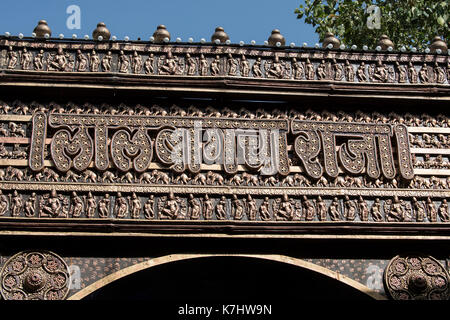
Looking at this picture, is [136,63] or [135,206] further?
[136,63]

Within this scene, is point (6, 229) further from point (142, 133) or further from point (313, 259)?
point (313, 259)

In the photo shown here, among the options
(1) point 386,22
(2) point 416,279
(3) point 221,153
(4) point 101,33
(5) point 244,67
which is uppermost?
(1) point 386,22

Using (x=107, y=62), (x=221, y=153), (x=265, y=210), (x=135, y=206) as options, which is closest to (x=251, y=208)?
(x=265, y=210)

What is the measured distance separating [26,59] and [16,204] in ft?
5.84

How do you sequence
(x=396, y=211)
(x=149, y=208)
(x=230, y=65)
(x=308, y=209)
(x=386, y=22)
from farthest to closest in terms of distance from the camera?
(x=386, y=22) → (x=230, y=65) → (x=396, y=211) → (x=308, y=209) → (x=149, y=208)

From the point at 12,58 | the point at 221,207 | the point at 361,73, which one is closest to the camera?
the point at 221,207

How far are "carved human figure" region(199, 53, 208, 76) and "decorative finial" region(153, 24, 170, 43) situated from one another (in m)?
0.51

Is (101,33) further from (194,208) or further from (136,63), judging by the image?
(194,208)

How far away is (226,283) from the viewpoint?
875cm

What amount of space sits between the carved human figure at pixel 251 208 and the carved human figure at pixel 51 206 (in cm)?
200

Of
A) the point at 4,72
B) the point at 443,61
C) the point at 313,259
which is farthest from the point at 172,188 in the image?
the point at 443,61

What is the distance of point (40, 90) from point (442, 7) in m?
7.85

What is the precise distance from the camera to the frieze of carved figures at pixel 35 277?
25.4 ft

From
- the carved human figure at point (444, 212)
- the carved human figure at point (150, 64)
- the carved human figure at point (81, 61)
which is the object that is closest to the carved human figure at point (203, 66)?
the carved human figure at point (150, 64)
